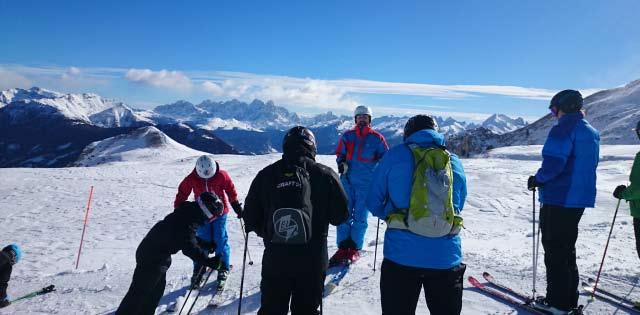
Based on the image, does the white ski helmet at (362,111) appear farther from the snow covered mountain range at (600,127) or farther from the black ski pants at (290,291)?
the snow covered mountain range at (600,127)

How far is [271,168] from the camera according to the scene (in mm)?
4168

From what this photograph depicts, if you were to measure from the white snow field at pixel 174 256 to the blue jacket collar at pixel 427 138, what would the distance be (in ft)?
10.0

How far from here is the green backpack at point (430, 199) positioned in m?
3.58

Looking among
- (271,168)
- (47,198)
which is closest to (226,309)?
(271,168)

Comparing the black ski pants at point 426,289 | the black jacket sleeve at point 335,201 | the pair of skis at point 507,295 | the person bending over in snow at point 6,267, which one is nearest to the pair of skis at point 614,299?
→ the pair of skis at point 507,295

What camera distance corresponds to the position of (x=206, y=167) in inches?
272

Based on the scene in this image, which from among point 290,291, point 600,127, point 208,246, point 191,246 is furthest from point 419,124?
point 600,127

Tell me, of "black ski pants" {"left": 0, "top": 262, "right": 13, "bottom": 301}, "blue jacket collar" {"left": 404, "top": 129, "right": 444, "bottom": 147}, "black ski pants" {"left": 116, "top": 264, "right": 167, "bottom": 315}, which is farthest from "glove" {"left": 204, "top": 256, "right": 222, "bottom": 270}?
"black ski pants" {"left": 0, "top": 262, "right": 13, "bottom": 301}

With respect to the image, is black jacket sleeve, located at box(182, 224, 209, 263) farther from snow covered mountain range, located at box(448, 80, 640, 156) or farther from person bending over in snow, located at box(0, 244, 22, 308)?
snow covered mountain range, located at box(448, 80, 640, 156)

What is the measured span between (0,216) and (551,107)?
17.2 meters

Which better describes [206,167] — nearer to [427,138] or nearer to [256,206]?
[256,206]

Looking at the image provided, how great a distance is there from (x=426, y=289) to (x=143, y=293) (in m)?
3.55

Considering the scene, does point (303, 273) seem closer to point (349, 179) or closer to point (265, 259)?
point (265, 259)

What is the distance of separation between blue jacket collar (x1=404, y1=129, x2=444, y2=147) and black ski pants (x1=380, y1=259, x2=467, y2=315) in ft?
3.70
